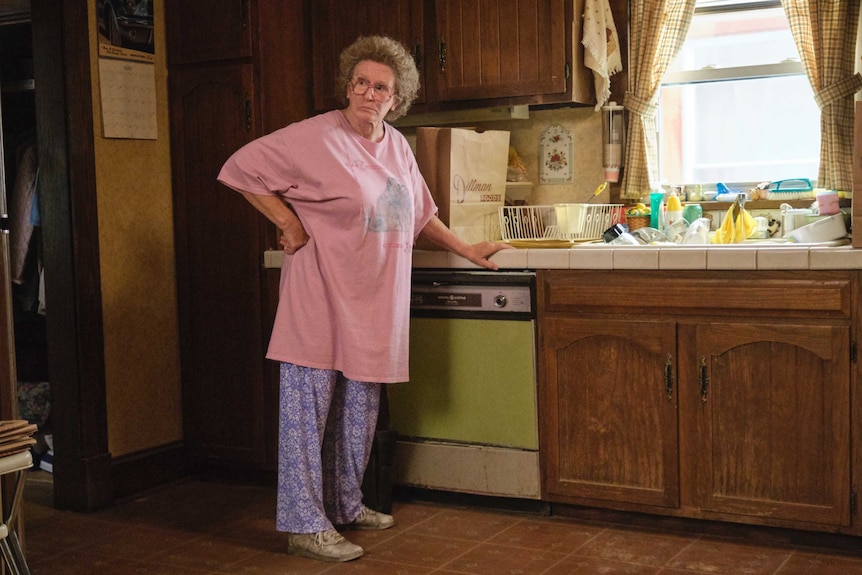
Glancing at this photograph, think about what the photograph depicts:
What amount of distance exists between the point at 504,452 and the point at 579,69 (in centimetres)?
133

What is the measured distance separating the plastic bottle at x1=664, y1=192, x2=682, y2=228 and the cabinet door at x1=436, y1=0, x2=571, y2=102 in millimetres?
534

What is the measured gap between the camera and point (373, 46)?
2961 mm

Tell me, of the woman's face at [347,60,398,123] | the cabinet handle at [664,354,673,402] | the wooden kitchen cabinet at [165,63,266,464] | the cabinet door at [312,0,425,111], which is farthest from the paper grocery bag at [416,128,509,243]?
the cabinet handle at [664,354,673,402]

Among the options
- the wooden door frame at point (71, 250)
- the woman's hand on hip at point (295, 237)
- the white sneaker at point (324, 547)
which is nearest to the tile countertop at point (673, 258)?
the woman's hand on hip at point (295, 237)

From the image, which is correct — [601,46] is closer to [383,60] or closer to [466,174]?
Result: [466,174]

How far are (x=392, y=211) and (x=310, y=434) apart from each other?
2.26 ft

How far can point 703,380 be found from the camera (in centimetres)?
293

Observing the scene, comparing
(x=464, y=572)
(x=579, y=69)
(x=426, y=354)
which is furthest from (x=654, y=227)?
(x=464, y=572)

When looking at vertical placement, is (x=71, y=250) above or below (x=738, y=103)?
below

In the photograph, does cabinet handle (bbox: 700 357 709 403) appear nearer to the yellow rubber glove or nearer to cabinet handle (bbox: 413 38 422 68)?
the yellow rubber glove

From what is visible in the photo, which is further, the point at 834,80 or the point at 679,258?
the point at 834,80

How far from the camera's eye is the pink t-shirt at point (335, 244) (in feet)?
9.55

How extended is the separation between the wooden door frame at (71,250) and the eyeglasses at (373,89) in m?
1.11

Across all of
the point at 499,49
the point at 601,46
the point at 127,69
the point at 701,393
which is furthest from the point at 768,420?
the point at 127,69
